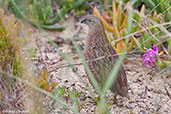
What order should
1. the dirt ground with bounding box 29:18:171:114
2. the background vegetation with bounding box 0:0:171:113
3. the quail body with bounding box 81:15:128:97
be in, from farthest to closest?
the dirt ground with bounding box 29:18:171:114 → the quail body with bounding box 81:15:128:97 → the background vegetation with bounding box 0:0:171:113

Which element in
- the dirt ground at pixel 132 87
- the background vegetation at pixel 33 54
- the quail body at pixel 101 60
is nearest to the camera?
the background vegetation at pixel 33 54

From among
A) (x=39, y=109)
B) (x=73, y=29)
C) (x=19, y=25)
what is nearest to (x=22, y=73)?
(x=39, y=109)

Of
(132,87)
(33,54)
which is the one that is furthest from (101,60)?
(33,54)

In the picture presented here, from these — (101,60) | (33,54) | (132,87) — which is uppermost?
(33,54)

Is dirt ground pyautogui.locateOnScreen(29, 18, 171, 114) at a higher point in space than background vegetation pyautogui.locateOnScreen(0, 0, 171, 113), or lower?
lower

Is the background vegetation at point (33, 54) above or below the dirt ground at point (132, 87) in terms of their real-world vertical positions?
above

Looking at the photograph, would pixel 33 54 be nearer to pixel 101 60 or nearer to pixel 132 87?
pixel 101 60

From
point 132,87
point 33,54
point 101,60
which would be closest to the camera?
point 101,60

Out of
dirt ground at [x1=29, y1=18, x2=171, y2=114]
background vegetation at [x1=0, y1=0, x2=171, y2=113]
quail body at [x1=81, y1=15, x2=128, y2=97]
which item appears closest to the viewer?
background vegetation at [x1=0, y1=0, x2=171, y2=113]
